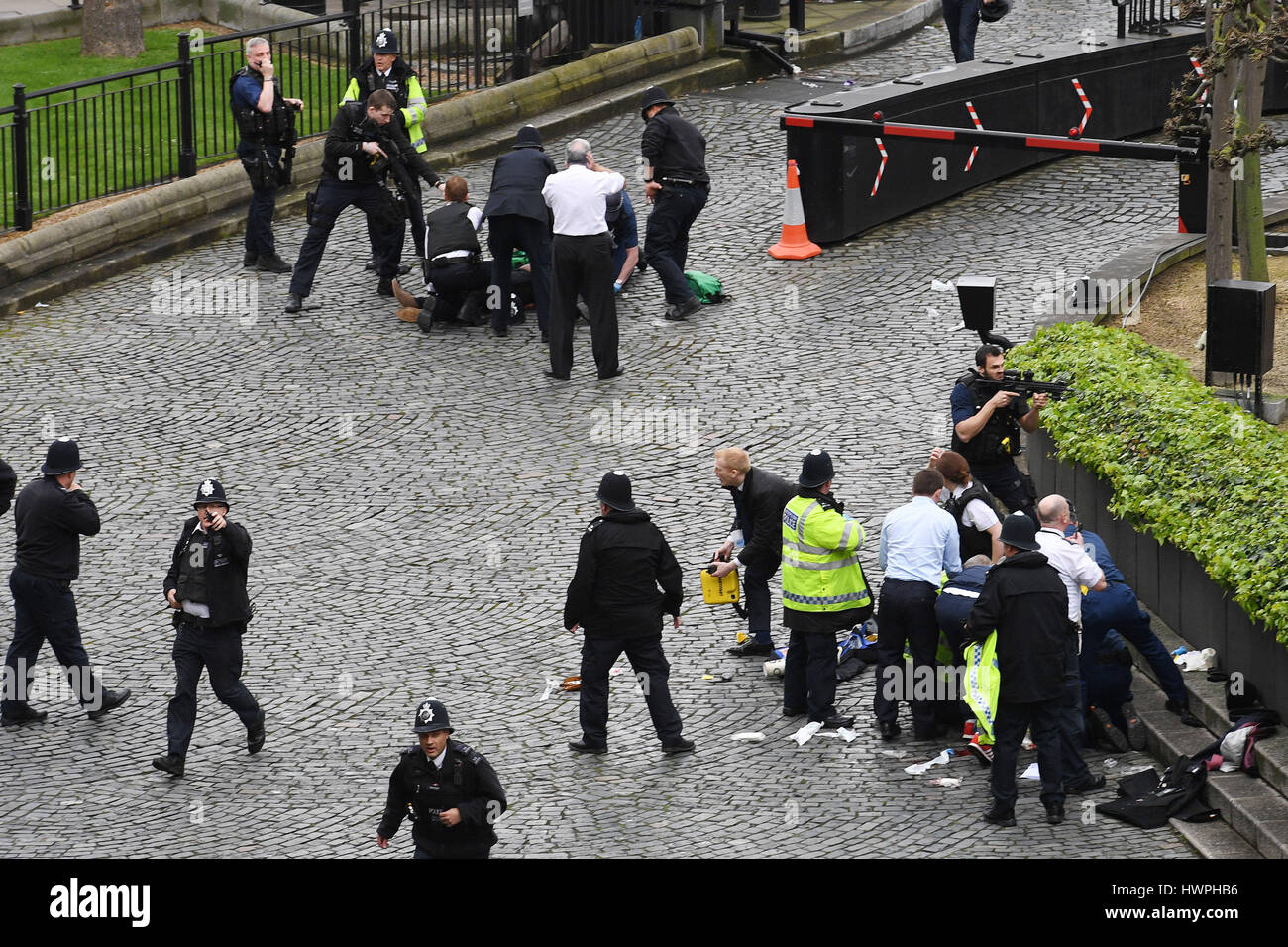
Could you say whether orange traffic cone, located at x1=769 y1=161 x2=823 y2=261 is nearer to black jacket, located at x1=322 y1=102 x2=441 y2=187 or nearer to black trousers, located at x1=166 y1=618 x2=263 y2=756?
black jacket, located at x1=322 y1=102 x2=441 y2=187

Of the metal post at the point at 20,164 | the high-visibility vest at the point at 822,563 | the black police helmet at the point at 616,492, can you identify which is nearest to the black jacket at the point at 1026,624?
the high-visibility vest at the point at 822,563

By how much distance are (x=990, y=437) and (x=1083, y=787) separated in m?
2.93

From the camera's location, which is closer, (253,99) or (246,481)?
(246,481)

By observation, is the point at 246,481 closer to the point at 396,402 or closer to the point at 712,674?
the point at 396,402

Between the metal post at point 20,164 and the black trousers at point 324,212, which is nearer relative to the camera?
the black trousers at point 324,212

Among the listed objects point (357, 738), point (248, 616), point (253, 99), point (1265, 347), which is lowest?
point (357, 738)

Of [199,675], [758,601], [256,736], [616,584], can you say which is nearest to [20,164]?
[199,675]

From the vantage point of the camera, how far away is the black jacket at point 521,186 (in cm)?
1584

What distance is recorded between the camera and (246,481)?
1392 centimetres

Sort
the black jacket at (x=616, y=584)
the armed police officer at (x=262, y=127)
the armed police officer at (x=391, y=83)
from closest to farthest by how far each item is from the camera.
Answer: the black jacket at (x=616, y=584), the armed police officer at (x=262, y=127), the armed police officer at (x=391, y=83)

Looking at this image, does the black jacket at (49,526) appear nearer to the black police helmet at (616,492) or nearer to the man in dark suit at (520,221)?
the black police helmet at (616,492)

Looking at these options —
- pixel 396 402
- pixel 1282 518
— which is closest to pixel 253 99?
pixel 396 402

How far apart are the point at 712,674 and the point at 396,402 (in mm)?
4598

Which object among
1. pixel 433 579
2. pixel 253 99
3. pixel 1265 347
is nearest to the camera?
pixel 433 579
